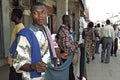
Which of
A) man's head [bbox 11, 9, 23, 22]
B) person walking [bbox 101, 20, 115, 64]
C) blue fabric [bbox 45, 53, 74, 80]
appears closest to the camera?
blue fabric [bbox 45, 53, 74, 80]

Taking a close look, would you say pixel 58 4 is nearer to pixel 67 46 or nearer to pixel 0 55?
pixel 0 55

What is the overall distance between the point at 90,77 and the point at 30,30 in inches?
229

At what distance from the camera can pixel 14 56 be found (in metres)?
2.58

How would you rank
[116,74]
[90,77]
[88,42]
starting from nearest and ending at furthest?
[90,77], [116,74], [88,42]

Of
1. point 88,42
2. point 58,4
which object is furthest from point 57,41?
point 58,4

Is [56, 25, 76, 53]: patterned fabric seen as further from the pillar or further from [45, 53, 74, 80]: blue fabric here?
the pillar

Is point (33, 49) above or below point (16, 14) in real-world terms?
below

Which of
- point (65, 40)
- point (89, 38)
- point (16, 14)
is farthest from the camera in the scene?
point (89, 38)

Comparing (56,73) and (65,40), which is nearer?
(56,73)

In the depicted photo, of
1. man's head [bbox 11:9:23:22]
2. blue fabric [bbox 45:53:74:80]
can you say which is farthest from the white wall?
blue fabric [bbox 45:53:74:80]

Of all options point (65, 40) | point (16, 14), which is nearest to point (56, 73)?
point (16, 14)

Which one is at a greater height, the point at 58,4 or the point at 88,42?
the point at 58,4

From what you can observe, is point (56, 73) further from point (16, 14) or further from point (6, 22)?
point (6, 22)

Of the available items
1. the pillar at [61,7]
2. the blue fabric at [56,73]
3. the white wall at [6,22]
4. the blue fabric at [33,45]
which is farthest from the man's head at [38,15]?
the pillar at [61,7]
